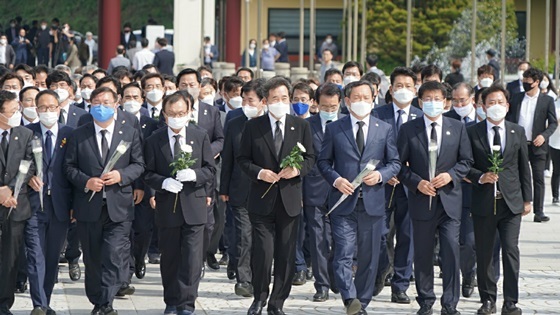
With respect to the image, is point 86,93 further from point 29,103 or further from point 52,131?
point 52,131

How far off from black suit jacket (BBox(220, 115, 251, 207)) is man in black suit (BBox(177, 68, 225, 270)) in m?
0.15

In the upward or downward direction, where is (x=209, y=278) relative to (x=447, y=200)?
downward

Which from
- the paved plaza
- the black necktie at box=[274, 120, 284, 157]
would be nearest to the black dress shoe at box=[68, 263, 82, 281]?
the paved plaza

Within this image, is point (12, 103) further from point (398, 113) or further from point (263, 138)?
point (398, 113)

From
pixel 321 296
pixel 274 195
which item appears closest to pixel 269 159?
pixel 274 195

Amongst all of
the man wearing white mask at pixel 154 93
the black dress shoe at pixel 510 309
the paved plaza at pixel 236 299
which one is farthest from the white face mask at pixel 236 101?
the black dress shoe at pixel 510 309

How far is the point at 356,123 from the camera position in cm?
1143

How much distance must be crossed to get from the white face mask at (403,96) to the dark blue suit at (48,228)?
303 centimetres

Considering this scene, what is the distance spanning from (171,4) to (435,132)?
46444mm

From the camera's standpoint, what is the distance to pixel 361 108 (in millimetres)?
11383

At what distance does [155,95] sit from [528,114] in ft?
19.6

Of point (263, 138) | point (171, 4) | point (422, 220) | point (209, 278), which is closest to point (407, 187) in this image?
point (422, 220)

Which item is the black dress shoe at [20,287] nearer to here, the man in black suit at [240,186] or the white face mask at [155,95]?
the man in black suit at [240,186]

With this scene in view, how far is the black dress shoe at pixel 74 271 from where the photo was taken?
13344mm
